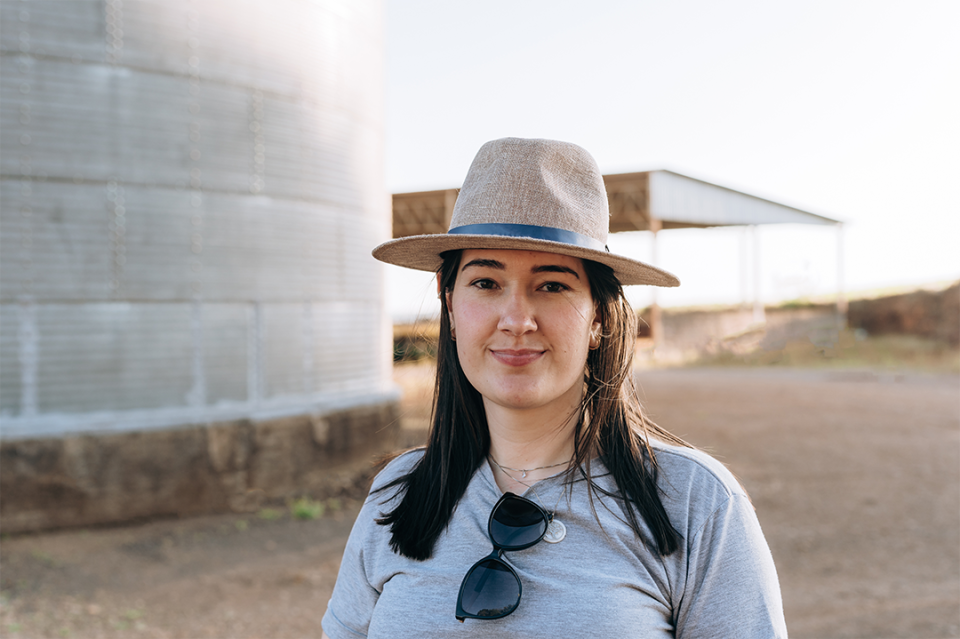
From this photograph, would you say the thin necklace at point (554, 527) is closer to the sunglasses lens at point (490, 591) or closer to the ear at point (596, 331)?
the sunglasses lens at point (490, 591)

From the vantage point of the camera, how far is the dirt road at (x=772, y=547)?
13.4ft

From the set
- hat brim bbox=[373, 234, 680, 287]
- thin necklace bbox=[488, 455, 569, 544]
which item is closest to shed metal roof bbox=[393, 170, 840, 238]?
hat brim bbox=[373, 234, 680, 287]

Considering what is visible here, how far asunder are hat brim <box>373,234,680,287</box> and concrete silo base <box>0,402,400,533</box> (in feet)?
10.0

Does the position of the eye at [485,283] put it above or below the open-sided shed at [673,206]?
below

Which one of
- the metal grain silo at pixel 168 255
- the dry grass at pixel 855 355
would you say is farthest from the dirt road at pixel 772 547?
the dry grass at pixel 855 355

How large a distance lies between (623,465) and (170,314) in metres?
5.23

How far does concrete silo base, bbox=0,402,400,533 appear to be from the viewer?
5301 mm

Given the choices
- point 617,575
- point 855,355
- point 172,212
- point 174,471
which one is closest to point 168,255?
point 172,212

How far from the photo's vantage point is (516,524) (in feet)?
4.55

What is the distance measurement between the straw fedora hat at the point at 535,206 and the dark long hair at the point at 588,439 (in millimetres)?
87

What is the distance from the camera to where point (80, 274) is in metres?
5.47

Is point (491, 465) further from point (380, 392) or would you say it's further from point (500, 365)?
point (380, 392)

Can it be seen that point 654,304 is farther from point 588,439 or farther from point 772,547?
point 588,439

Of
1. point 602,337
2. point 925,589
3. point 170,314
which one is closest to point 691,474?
point 602,337
